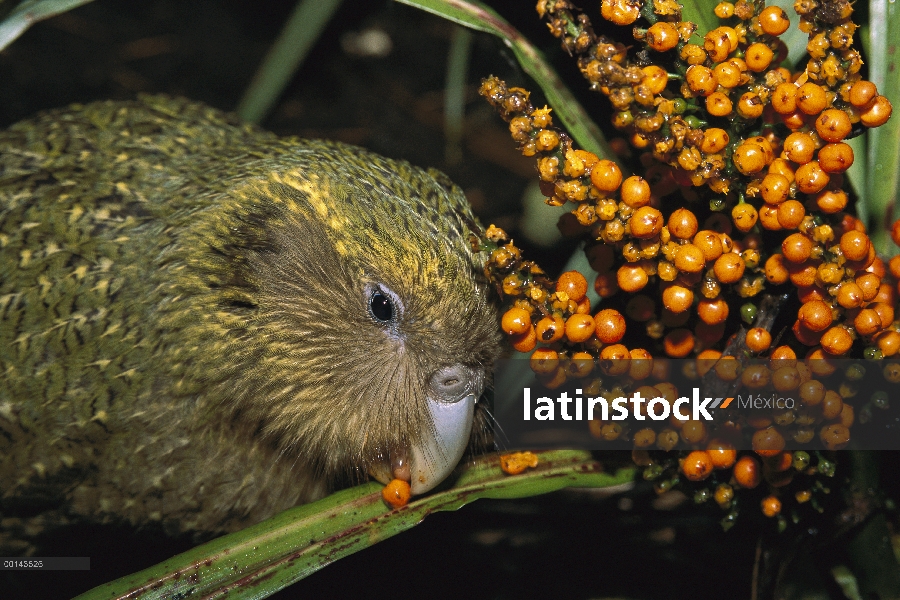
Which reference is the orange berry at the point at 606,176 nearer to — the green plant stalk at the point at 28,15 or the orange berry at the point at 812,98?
the orange berry at the point at 812,98

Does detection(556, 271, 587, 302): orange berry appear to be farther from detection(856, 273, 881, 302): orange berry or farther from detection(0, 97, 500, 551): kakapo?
detection(856, 273, 881, 302): orange berry

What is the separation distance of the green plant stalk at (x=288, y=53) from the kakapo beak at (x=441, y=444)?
1.11 metres

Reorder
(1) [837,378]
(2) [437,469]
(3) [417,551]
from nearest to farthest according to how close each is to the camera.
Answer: (1) [837,378]
(2) [437,469]
(3) [417,551]

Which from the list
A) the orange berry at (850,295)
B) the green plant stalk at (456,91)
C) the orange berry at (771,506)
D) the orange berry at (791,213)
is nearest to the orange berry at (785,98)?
the orange berry at (791,213)

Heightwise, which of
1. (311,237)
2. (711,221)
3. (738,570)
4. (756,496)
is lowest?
(738,570)

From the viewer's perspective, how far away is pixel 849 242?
1102 mm

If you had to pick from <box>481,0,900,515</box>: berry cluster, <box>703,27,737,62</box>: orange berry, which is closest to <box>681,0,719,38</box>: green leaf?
<box>481,0,900,515</box>: berry cluster

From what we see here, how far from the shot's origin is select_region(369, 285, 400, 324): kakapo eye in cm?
136

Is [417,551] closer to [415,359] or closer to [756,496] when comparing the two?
[415,359]

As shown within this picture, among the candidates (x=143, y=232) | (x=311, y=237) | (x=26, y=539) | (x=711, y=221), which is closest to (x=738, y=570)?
(x=711, y=221)

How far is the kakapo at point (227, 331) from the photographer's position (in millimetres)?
1382

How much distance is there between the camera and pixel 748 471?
1238 mm

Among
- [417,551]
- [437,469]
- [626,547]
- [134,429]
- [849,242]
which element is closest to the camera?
[849,242]

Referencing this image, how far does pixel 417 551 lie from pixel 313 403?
54cm
